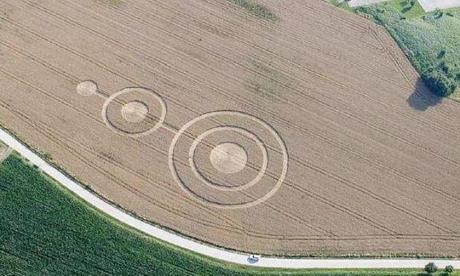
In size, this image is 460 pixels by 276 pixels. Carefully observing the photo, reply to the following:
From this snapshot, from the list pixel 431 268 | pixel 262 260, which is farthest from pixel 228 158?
pixel 431 268

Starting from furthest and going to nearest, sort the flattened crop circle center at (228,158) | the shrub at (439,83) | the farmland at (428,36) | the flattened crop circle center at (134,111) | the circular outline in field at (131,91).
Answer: the farmland at (428,36), the shrub at (439,83), the flattened crop circle center at (134,111), the circular outline in field at (131,91), the flattened crop circle center at (228,158)

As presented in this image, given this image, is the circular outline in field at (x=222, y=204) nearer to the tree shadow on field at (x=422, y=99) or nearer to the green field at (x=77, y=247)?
the green field at (x=77, y=247)

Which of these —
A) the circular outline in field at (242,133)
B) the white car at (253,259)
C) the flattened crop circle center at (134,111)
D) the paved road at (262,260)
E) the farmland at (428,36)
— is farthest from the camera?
the farmland at (428,36)

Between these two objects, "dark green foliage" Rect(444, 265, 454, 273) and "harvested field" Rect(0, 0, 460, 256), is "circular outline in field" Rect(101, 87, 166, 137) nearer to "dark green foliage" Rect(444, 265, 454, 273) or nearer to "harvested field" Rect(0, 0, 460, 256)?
"harvested field" Rect(0, 0, 460, 256)

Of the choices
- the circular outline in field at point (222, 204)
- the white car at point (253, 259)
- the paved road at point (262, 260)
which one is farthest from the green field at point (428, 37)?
the white car at point (253, 259)

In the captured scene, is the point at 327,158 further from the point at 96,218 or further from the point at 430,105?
the point at 96,218

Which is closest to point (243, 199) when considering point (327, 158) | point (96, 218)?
point (327, 158)
